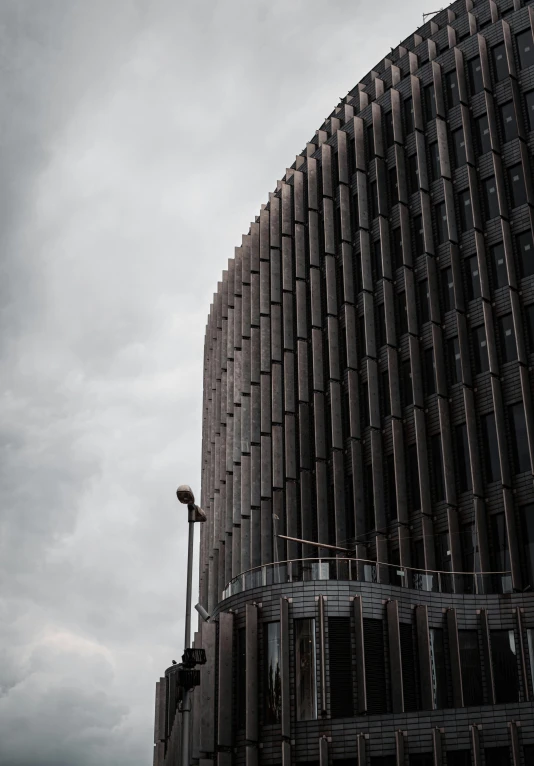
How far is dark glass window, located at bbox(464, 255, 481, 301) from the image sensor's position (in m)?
55.6

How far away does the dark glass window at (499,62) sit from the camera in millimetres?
58875

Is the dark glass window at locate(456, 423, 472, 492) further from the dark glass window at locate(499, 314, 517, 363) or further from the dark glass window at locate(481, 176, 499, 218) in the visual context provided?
the dark glass window at locate(481, 176, 499, 218)

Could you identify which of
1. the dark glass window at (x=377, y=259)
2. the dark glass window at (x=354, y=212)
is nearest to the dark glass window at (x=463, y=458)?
the dark glass window at (x=377, y=259)

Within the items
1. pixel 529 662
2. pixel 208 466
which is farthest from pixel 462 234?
pixel 208 466

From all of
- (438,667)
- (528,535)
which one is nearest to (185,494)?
(438,667)

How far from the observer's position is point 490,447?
51.2m

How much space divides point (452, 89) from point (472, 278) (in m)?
13.4

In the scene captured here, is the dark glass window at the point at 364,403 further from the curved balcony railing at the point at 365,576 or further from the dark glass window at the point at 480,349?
the curved balcony railing at the point at 365,576

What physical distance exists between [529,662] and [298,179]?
134 feet

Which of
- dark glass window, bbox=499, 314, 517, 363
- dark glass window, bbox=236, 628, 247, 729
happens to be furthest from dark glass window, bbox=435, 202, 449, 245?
dark glass window, bbox=236, 628, 247, 729

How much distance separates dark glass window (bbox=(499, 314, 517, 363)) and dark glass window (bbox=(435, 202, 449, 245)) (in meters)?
7.43

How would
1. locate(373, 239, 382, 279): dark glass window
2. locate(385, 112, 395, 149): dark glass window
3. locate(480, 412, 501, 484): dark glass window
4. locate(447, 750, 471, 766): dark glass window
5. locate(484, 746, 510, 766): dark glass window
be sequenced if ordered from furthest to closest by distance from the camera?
locate(385, 112, 395, 149): dark glass window, locate(373, 239, 382, 279): dark glass window, locate(480, 412, 501, 484): dark glass window, locate(447, 750, 471, 766): dark glass window, locate(484, 746, 510, 766): dark glass window

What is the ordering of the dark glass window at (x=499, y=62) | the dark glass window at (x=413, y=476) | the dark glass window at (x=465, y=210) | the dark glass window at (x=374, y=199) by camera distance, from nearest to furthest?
the dark glass window at (x=413, y=476)
the dark glass window at (x=465, y=210)
the dark glass window at (x=499, y=62)
the dark glass window at (x=374, y=199)

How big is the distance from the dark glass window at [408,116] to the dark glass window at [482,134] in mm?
5445
